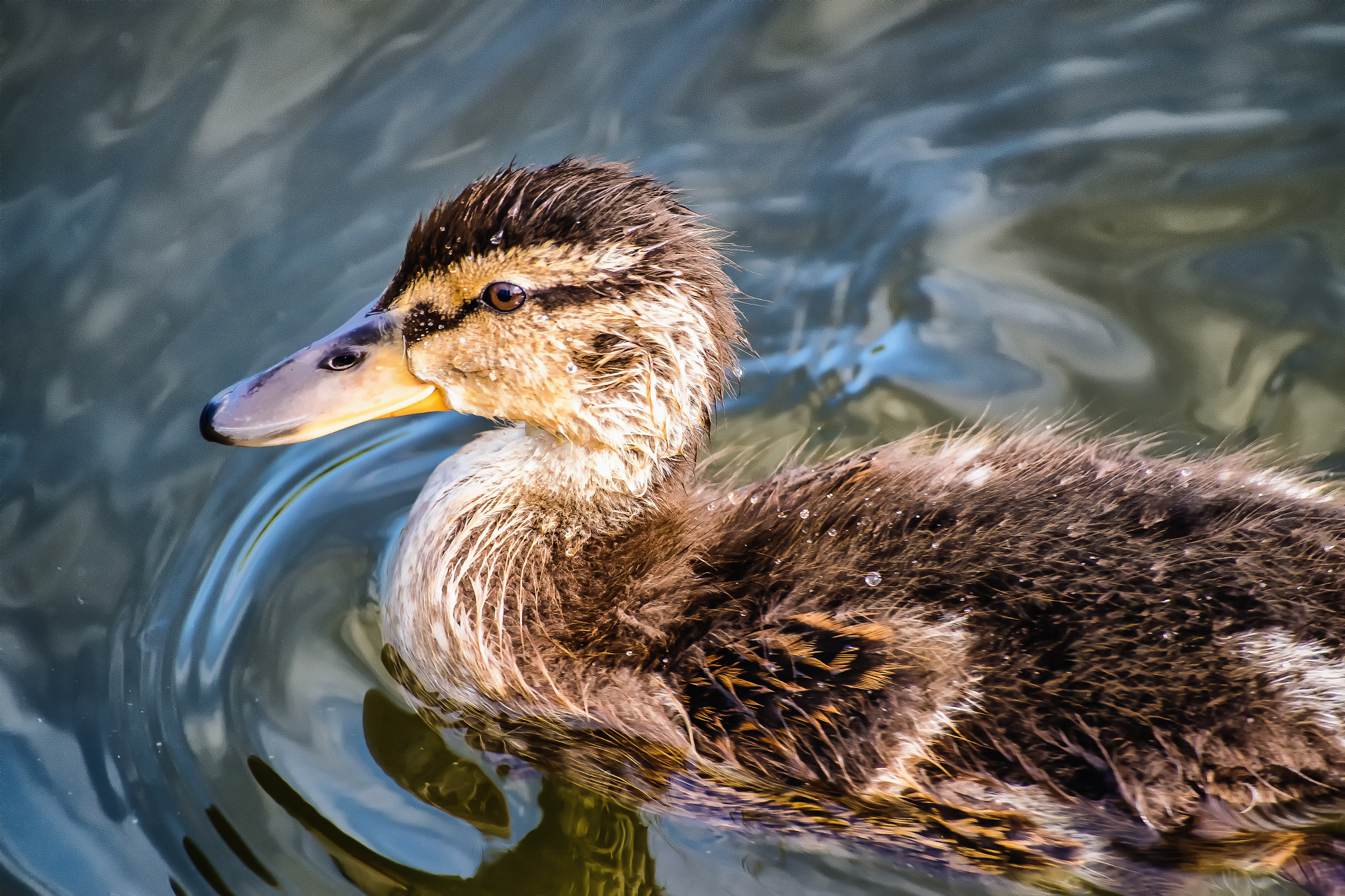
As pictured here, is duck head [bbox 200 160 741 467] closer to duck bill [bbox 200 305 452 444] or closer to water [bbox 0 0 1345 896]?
duck bill [bbox 200 305 452 444]

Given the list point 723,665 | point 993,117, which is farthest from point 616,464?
point 993,117

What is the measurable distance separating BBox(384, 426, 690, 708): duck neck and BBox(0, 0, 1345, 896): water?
12.8 inches

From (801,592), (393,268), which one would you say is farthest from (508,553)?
(393,268)

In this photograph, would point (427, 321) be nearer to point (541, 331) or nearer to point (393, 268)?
point (541, 331)

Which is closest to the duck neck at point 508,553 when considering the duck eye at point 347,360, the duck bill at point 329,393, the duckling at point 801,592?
the duckling at point 801,592

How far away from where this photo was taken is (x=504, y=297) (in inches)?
119

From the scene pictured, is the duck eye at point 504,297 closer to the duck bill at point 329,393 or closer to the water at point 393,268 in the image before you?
the duck bill at point 329,393

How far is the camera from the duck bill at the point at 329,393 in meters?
3.16

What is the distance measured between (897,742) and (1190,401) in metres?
1.92

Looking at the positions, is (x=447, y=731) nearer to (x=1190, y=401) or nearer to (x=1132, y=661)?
(x=1132, y=661)

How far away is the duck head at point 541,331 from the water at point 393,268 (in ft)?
2.59

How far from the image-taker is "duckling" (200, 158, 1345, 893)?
2.62m

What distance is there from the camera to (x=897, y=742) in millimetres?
2729

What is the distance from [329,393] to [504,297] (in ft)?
1.71
